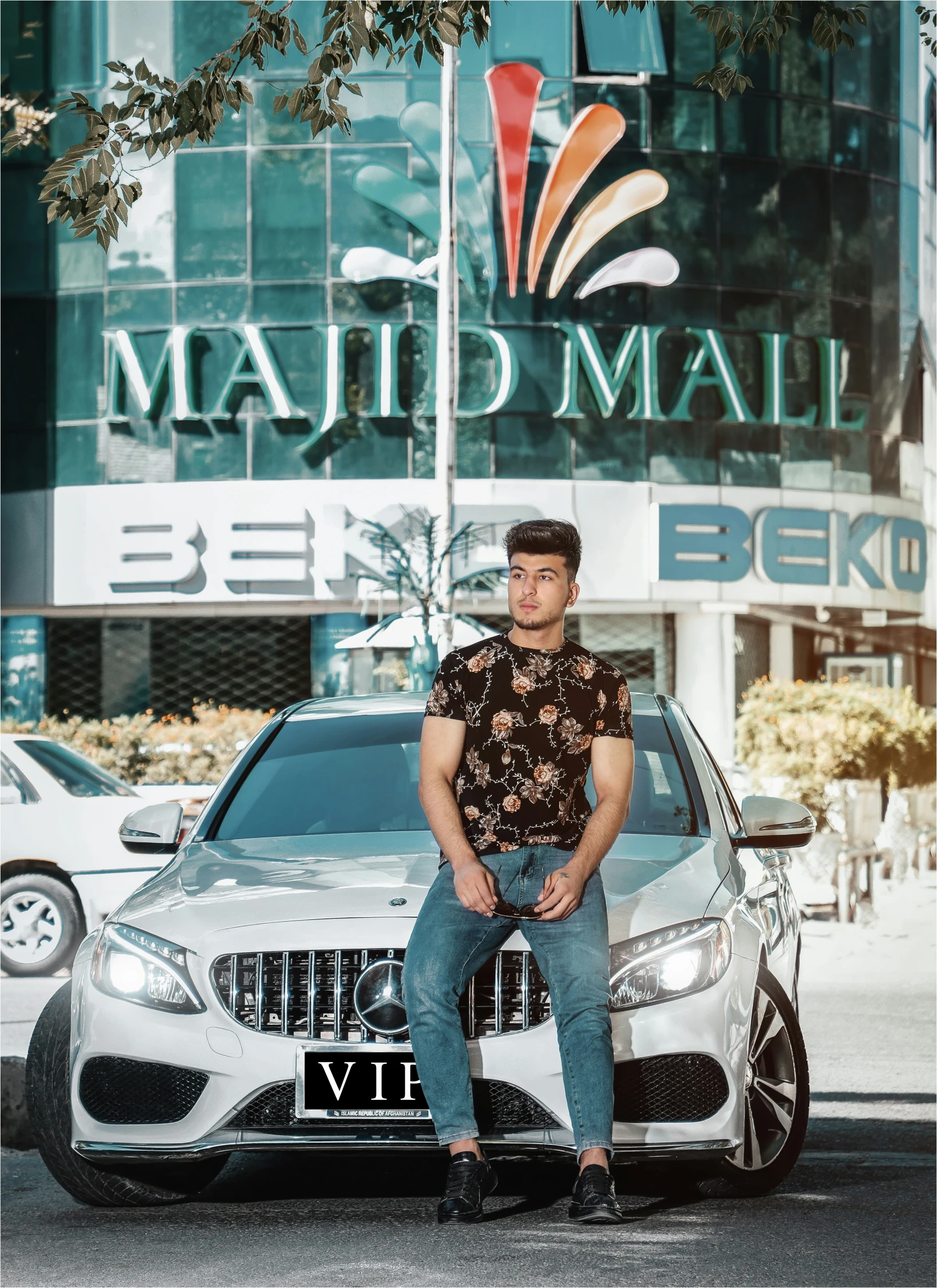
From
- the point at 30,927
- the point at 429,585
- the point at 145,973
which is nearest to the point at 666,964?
the point at 145,973

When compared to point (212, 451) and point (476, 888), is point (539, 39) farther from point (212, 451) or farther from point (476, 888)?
point (476, 888)

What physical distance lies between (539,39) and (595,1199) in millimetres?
28182

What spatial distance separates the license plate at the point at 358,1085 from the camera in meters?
4.97

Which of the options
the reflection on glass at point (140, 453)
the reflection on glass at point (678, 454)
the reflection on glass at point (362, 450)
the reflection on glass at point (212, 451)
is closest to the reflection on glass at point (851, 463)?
the reflection on glass at point (678, 454)

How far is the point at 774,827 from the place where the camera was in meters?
5.90

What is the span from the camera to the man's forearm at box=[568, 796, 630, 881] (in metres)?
5.04

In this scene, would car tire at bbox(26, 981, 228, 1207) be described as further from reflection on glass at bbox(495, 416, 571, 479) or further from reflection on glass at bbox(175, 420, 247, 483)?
reflection on glass at bbox(175, 420, 247, 483)

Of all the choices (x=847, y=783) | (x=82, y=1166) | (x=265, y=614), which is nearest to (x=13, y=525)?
(x=265, y=614)

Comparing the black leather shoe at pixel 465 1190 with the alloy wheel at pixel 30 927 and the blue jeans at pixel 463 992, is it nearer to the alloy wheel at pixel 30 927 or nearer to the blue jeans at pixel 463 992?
the blue jeans at pixel 463 992

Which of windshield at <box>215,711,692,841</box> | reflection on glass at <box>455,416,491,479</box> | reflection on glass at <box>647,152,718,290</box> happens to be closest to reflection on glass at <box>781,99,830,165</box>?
reflection on glass at <box>647,152,718,290</box>

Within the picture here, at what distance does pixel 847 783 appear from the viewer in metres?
18.0

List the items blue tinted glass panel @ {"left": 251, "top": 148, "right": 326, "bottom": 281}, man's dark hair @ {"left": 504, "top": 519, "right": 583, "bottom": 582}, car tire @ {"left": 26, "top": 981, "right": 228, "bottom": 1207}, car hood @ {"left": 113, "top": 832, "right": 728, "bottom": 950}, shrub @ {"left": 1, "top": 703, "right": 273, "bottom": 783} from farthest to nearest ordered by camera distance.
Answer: blue tinted glass panel @ {"left": 251, "top": 148, "right": 326, "bottom": 281} → shrub @ {"left": 1, "top": 703, "right": 273, "bottom": 783} → car tire @ {"left": 26, "top": 981, "right": 228, "bottom": 1207} → man's dark hair @ {"left": 504, "top": 519, "right": 583, "bottom": 582} → car hood @ {"left": 113, "top": 832, "right": 728, "bottom": 950}

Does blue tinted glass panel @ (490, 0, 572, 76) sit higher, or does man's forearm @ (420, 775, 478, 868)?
blue tinted glass panel @ (490, 0, 572, 76)

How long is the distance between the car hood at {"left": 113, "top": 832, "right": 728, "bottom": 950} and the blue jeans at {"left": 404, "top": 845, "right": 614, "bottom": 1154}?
15cm
